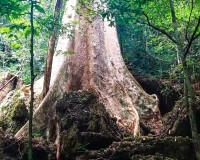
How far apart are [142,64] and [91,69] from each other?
159 inches

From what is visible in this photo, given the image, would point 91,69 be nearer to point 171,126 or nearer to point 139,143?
point 171,126

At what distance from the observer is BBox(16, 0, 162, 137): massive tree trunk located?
7.42 meters

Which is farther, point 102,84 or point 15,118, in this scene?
point 102,84

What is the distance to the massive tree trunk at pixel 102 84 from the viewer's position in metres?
7.42

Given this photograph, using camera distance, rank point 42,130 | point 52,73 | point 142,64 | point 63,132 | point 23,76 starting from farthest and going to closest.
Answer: point 23,76 < point 142,64 < point 52,73 < point 42,130 < point 63,132

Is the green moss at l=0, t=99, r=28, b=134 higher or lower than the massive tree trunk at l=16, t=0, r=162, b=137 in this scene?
lower

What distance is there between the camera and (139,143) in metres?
5.00

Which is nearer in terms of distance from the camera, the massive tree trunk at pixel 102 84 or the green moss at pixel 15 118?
the massive tree trunk at pixel 102 84

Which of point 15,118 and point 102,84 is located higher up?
point 102,84

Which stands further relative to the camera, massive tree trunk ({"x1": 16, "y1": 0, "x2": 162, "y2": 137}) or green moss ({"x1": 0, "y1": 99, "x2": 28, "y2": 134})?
green moss ({"x1": 0, "y1": 99, "x2": 28, "y2": 134})

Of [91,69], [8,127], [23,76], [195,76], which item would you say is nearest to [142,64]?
[195,76]

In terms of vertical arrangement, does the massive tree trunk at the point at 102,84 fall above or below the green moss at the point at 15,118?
above

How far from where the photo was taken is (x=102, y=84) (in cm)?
796

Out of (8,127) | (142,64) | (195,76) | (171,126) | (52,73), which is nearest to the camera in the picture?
(171,126)
